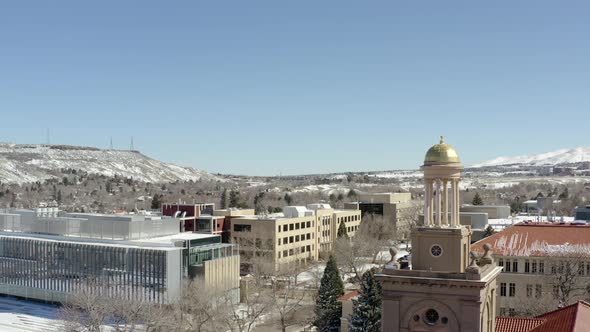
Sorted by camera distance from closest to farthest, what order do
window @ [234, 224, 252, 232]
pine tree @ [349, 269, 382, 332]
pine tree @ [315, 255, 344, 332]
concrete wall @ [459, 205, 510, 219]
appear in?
pine tree @ [349, 269, 382, 332]
pine tree @ [315, 255, 344, 332]
window @ [234, 224, 252, 232]
concrete wall @ [459, 205, 510, 219]

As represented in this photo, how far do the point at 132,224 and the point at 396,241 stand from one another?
54.1 meters

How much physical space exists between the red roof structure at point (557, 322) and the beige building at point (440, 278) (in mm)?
3380

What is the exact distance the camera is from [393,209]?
110m

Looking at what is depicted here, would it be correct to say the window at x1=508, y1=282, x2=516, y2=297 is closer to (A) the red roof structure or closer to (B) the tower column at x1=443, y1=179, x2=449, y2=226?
(A) the red roof structure

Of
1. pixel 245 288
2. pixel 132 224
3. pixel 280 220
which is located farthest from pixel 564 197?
pixel 132 224

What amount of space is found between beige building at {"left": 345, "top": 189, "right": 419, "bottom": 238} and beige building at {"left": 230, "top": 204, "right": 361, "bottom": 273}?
16784 mm

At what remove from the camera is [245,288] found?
206ft

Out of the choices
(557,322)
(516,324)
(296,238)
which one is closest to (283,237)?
(296,238)

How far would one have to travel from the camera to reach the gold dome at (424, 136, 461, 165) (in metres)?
20.9

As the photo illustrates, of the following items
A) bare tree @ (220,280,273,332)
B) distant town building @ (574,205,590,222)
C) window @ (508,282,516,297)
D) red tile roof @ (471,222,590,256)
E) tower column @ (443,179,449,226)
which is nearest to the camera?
tower column @ (443,179,449,226)

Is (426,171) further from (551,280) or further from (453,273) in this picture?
(551,280)

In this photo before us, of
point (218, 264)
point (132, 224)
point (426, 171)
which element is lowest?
point (218, 264)

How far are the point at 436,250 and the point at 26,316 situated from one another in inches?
1845

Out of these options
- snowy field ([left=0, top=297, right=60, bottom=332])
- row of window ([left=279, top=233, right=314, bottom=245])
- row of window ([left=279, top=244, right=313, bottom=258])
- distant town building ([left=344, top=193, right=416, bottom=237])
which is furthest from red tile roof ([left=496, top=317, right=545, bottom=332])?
distant town building ([left=344, top=193, right=416, bottom=237])
